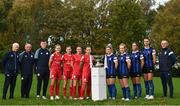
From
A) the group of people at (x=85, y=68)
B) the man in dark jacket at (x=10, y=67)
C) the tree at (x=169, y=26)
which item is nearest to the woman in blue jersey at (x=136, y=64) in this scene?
the group of people at (x=85, y=68)

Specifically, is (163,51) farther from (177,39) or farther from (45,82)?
(177,39)

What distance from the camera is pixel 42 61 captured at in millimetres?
17938

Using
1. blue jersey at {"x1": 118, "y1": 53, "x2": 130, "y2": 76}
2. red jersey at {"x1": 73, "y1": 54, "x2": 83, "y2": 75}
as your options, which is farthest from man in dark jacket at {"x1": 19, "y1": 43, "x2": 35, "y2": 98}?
blue jersey at {"x1": 118, "y1": 53, "x2": 130, "y2": 76}

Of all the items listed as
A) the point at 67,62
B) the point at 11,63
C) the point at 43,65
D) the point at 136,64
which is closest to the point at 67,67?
the point at 67,62

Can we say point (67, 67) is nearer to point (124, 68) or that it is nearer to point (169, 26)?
point (124, 68)

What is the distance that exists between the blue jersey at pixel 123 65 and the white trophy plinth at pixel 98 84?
727 millimetres

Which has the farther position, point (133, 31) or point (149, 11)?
point (149, 11)

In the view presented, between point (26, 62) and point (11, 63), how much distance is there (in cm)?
67

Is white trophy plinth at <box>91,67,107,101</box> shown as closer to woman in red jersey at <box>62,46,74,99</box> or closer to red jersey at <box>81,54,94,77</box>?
red jersey at <box>81,54,94,77</box>

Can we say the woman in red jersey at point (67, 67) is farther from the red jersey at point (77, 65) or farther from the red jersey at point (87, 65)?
the red jersey at point (87, 65)

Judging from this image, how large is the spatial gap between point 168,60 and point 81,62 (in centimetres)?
338

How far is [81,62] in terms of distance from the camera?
17.7 m

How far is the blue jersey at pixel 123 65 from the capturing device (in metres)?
17.2

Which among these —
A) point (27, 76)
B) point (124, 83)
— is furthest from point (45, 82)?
point (124, 83)
